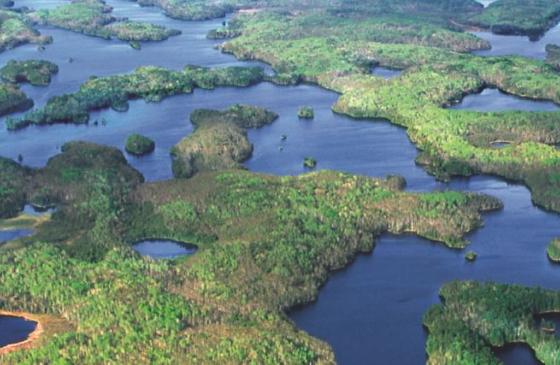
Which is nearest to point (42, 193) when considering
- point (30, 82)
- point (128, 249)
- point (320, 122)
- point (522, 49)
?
point (128, 249)

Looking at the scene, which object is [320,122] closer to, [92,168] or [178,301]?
[92,168]

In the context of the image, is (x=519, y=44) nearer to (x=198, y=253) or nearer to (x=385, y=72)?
(x=385, y=72)

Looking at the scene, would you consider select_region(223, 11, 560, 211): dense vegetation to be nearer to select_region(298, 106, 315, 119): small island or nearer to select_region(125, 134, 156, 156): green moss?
select_region(298, 106, 315, 119): small island

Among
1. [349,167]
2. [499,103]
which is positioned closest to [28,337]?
[349,167]

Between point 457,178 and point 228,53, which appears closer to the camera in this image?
point 457,178

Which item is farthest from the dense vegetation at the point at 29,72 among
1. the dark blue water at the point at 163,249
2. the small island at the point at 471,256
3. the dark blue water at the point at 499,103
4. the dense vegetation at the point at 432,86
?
the small island at the point at 471,256

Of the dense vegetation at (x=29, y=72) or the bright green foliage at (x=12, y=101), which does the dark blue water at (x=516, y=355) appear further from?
the dense vegetation at (x=29, y=72)

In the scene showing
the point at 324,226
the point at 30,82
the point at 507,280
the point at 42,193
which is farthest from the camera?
the point at 30,82
